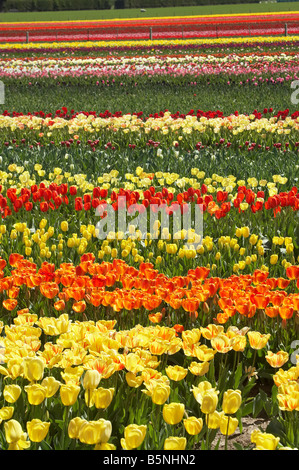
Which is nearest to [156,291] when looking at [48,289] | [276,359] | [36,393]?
[48,289]

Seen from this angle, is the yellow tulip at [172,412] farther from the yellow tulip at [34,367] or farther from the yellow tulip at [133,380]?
the yellow tulip at [34,367]

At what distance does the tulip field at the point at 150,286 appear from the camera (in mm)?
2115

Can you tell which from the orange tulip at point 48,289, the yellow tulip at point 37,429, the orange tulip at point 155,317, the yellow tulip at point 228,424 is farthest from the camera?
the orange tulip at point 48,289

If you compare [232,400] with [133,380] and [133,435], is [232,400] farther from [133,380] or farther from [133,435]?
[133,380]

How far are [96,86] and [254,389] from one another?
1508 cm

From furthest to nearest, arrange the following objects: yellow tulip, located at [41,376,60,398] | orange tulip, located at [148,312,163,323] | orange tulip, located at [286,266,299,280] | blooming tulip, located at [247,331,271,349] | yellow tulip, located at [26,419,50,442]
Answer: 1. orange tulip, located at [286,266,299,280]
2. orange tulip, located at [148,312,163,323]
3. blooming tulip, located at [247,331,271,349]
4. yellow tulip, located at [41,376,60,398]
5. yellow tulip, located at [26,419,50,442]

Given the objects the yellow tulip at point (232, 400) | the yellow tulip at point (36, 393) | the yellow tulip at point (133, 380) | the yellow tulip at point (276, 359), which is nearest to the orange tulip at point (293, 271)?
the yellow tulip at point (276, 359)

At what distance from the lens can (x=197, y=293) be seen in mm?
2938

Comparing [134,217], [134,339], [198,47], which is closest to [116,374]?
[134,339]

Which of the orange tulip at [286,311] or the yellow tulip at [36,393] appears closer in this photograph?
the yellow tulip at [36,393]

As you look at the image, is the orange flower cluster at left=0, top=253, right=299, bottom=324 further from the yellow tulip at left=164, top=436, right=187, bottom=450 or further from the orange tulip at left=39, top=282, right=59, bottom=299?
the yellow tulip at left=164, top=436, right=187, bottom=450

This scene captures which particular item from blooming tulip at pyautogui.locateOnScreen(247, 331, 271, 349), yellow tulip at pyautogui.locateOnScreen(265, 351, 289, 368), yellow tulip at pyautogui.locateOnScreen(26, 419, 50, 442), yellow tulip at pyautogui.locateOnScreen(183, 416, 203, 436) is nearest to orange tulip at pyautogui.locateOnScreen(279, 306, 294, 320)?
blooming tulip at pyautogui.locateOnScreen(247, 331, 271, 349)

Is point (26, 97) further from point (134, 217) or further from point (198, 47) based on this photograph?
point (198, 47)

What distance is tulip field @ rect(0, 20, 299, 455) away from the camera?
212cm
